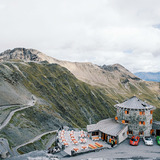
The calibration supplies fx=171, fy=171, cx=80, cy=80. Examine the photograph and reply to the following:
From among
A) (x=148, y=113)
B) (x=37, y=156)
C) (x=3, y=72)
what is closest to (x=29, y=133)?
(x=37, y=156)

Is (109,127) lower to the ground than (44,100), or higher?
higher

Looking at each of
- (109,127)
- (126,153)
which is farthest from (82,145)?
(126,153)

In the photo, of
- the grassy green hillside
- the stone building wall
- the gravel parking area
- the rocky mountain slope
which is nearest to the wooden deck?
the gravel parking area

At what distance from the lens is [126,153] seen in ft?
120

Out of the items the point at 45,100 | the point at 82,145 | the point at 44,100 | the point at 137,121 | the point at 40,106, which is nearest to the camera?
the point at 82,145

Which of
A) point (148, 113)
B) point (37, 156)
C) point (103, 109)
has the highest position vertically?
point (148, 113)

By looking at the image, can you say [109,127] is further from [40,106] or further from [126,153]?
[40,106]

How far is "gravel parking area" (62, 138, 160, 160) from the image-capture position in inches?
1374

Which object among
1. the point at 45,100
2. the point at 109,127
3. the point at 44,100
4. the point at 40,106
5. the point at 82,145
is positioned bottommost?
the point at 82,145

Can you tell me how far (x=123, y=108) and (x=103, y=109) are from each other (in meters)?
93.6

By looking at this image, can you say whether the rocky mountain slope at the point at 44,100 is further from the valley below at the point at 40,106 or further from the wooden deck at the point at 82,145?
the wooden deck at the point at 82,145

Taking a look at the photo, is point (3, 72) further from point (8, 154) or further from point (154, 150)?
point (154, 150)

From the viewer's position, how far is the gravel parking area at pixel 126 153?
115ft

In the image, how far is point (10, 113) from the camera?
61.2 m
